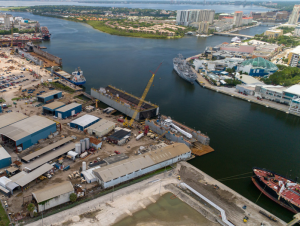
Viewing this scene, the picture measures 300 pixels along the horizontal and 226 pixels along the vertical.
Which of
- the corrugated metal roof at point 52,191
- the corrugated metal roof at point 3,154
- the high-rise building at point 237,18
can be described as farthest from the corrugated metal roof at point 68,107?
the high-rise building at point 237,18

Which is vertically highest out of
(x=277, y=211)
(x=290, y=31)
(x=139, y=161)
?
(x=290, y=31)

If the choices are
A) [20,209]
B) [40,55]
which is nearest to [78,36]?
[40,55]

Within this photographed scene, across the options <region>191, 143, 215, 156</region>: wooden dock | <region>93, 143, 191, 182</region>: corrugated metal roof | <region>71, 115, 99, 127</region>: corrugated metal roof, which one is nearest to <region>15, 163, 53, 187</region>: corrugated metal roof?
<region>93, 143, 191, 182</region>: corrugated metal roof

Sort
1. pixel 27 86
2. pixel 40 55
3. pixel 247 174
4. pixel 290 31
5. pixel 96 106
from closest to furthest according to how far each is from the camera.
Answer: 1. pixel 247 174
2. pixel 96 106
3. pixel 27 86
4. pixel 40 55
5. pixel 290 31

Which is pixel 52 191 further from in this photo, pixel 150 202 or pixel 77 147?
pixel 150 202

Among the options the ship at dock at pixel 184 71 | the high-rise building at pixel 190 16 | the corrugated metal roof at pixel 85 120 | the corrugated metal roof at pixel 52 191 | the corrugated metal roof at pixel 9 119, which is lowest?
the corrugated metal roof at pixel 85 120

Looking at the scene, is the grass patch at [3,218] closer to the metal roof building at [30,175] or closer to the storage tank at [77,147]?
the metal roof building at [30,175]

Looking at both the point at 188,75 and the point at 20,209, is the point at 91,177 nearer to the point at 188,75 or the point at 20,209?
the point at 20,209
